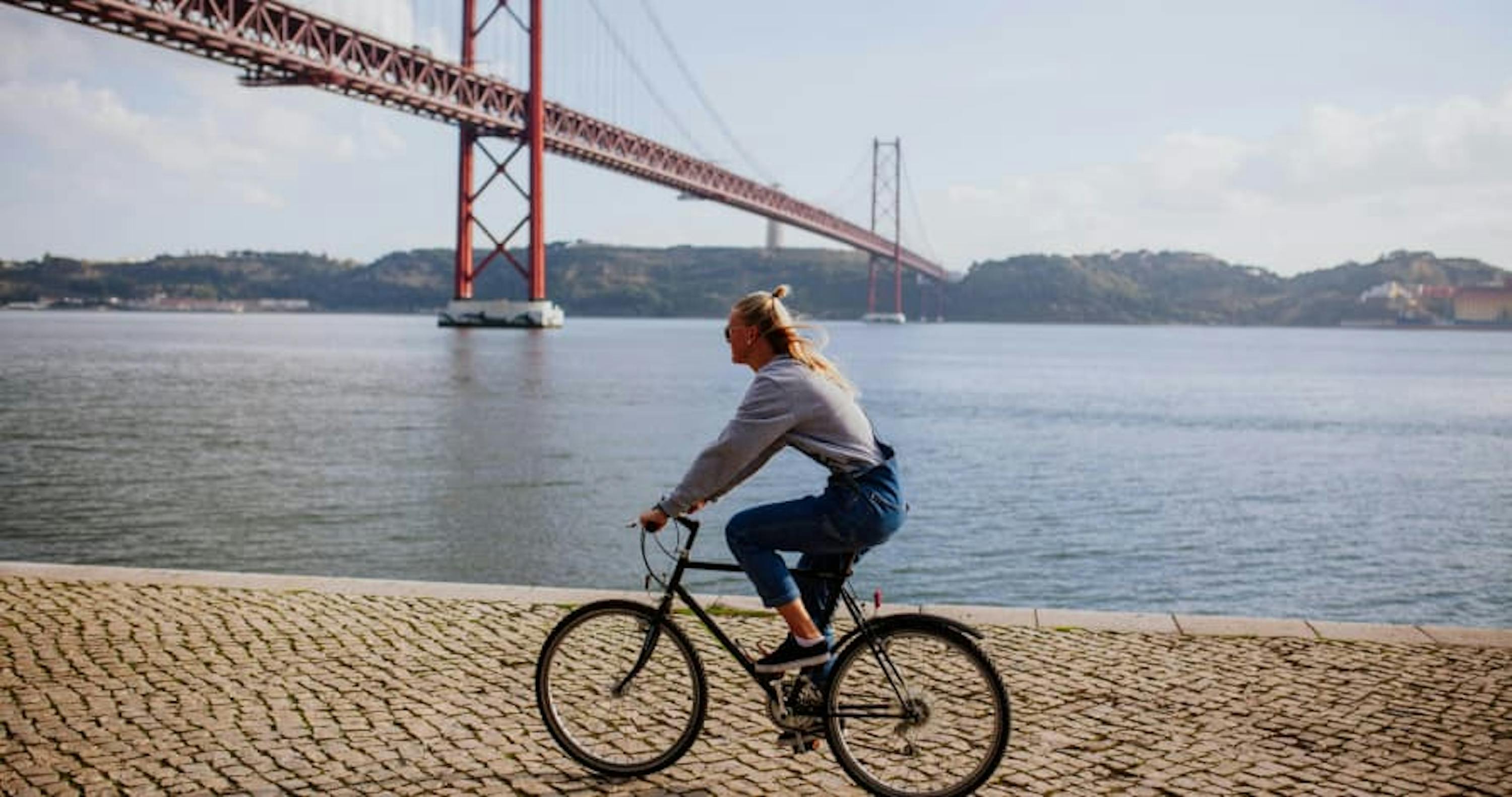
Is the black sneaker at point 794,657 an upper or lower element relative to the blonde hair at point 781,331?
lower

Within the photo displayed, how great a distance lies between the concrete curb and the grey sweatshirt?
1925 mm

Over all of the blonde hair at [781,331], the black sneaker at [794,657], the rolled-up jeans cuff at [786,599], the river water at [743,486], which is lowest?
the river water at [743,486]

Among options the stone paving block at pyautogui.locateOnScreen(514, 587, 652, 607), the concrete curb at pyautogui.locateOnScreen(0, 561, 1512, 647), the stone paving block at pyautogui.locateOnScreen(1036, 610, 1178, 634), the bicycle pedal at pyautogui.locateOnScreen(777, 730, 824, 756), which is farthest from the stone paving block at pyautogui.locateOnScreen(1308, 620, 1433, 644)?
the stone paving block at pyautogui.locateOnScreen(514, 587, 652, 607)

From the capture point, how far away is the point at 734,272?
353 feet

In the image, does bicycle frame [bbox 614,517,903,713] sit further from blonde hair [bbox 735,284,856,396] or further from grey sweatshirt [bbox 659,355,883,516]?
blonde hair [bbox 735,284,856,396]

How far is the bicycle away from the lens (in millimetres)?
3590

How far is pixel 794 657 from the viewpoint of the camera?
369 centimetres

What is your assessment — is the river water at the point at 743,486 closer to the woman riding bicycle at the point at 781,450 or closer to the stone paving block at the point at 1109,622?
→ the stone paving block at the point at 1109,622

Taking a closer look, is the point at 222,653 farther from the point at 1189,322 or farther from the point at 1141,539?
the point at 1189,322

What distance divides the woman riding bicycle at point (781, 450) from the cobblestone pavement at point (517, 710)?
2.55 feet

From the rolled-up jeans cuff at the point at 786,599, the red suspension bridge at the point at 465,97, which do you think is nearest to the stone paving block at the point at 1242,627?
the rolled-up jeans cuff at the point at 786,599

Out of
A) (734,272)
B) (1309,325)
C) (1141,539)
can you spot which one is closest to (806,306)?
(734,272)

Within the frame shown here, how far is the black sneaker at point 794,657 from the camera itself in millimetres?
3674

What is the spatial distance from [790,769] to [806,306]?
107m
